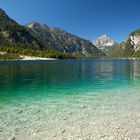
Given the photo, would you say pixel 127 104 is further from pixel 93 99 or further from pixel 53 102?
pixel 53 102

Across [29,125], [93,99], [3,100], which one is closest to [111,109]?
[93,99]

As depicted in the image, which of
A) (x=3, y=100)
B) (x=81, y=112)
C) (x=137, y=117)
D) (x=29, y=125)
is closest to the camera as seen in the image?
(x=29, y=125)

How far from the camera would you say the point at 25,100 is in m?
29.6

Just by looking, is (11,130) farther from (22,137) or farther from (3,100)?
(3,100)

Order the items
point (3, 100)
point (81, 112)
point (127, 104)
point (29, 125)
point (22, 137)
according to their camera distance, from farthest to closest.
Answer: point (3, 100) → point (127, 104) → point (81, 112) → point (29, 125) → point (22, 137)

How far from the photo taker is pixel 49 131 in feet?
58.1

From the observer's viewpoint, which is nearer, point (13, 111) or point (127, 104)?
point (13, 111)

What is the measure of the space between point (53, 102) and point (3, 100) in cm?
640

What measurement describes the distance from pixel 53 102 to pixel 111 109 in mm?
7412

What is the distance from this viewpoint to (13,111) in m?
23.4

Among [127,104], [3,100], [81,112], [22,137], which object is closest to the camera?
[22,137]

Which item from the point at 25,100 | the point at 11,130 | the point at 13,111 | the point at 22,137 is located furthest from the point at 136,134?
the point at 25,100

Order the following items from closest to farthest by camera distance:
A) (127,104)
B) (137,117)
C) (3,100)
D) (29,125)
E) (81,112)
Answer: (29,125) < (137,117) < (81,112) < (127,104) < (3,100)

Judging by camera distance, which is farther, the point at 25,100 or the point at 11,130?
the point at 25,100
